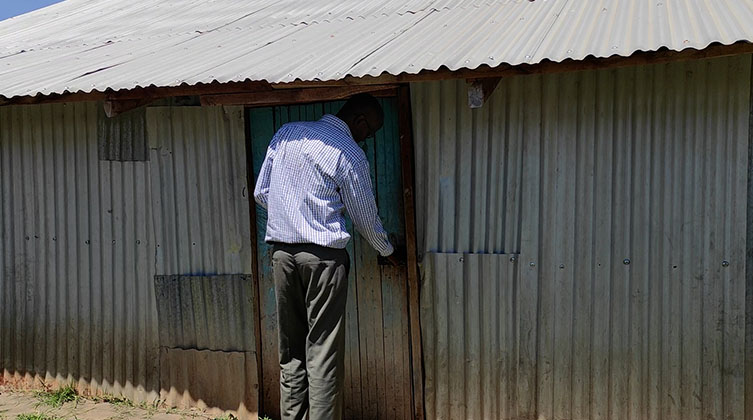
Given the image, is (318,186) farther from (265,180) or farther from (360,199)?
(265,180)

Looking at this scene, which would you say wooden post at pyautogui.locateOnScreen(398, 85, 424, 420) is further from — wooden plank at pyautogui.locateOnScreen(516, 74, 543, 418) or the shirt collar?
wooden plank at pyautogui.locateOnScreen(516, 74, 543, 418)

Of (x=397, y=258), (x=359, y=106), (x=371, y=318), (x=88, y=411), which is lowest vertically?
(x=88, y=411)

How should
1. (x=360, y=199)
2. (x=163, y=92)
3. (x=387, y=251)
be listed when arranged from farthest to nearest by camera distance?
(x=163, y=92), (x=387, y=251), (x=360, y=199)

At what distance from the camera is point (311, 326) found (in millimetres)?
4355

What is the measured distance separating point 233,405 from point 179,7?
4.10 metres

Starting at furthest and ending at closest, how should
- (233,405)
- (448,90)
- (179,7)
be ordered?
(179,7), (233,405), (448,90)

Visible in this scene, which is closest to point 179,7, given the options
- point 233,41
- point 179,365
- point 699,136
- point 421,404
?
point 233,41

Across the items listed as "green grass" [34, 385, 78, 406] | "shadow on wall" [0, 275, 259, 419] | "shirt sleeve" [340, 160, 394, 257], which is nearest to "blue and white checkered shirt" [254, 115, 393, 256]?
"shirt sleeve" [340, 160, 394, 257]

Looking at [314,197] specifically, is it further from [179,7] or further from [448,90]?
[179,7]

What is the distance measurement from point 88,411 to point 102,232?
1.34m

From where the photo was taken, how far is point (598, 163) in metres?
4.43

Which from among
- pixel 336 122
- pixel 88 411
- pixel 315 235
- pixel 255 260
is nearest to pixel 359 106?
pixel 336 122

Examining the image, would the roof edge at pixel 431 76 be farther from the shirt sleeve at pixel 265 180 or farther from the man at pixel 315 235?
the shirt sleeve at pixel 265 180

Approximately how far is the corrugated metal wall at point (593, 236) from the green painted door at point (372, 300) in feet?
0.62
